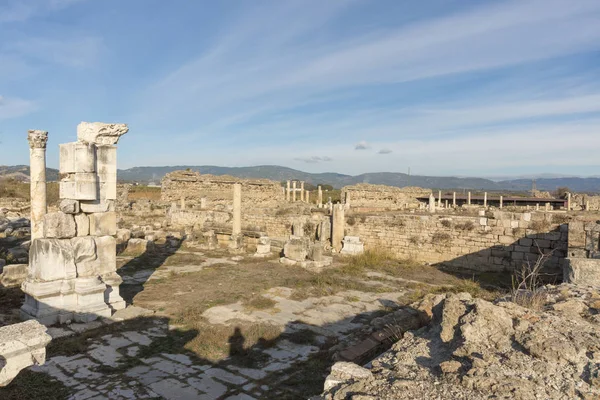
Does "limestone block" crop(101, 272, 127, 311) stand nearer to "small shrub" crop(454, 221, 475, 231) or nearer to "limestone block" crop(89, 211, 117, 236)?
"limestone block" crop(89, 211, 117, 236)

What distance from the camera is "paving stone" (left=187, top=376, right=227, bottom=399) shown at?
15.4 feet

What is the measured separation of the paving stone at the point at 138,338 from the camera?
6197 mm

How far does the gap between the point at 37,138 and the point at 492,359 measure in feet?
35.9

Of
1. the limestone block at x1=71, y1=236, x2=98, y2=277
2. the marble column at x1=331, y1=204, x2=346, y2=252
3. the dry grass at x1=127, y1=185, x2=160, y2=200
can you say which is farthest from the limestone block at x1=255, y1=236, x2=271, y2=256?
the dry grass at x1=127, y1=185, x2=160, y2=200

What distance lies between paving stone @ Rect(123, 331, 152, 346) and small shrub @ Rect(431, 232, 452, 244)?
1002 cm

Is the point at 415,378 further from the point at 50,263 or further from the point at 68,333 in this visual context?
the point at 50,263

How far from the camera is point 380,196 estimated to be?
3344 centimetres

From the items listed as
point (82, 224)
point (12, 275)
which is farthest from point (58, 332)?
point (12, 275)

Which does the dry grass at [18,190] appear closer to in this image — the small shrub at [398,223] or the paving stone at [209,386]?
the small shrub at [398,223]

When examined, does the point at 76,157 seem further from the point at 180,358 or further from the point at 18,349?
the point at 18,349

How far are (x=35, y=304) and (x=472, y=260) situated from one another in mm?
11590

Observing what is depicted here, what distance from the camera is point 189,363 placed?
18.0 feet

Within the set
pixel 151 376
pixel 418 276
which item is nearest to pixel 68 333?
pixel 151 376

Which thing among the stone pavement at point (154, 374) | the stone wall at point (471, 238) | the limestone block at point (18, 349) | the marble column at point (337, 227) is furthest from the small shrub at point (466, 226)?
the limestone block at point (18, 349)
